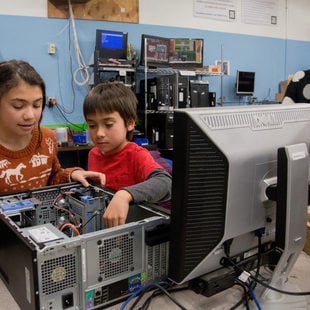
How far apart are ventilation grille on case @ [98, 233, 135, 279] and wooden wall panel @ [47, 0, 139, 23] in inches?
152

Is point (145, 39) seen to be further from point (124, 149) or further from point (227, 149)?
point (227, 149)

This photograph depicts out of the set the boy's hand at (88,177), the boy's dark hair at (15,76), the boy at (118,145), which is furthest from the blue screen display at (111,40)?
the boy's hand at (88,177)

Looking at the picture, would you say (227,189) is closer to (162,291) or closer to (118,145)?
(162,291)

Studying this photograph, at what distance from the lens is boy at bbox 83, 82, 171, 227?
1163 mm

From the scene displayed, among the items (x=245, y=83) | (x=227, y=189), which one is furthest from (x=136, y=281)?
(x=245, y=83)

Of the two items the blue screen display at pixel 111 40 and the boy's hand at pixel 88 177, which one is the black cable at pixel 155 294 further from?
the blue screen display at pixel 111 40

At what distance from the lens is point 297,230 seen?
2.56ft

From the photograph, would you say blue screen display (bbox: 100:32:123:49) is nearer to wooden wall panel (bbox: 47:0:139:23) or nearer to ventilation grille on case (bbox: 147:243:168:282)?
wooden wall panel (bbox: 47:0:139:23)

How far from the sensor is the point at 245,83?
553 centimetres

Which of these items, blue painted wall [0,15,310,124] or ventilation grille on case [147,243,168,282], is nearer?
ventilation grille on case [147,243,168,282]

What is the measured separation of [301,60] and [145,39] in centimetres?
349

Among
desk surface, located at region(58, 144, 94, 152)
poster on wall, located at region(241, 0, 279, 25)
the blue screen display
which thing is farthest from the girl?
poster on wall, located at region(241, 0, 279, 25)

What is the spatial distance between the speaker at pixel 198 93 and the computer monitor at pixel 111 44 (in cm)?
93

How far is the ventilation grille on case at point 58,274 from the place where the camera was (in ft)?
2.32
